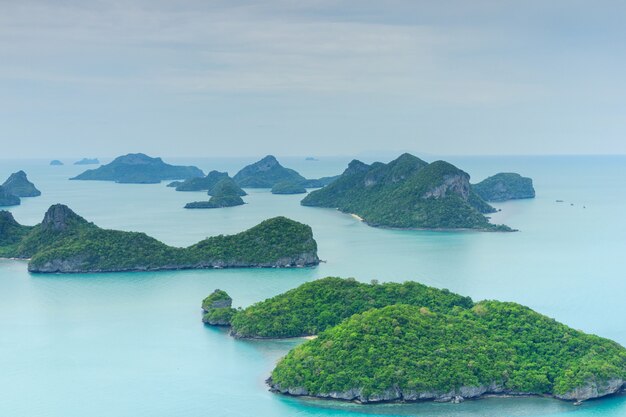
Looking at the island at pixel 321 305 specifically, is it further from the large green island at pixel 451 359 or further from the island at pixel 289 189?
the island at pixel 289 189

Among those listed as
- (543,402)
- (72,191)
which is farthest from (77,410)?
(72,191)

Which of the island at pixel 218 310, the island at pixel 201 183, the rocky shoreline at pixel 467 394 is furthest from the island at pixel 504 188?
the rocky shoreline at pixel 467 394

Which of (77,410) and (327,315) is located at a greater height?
(327,315)

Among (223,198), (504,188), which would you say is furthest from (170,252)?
(504,188)

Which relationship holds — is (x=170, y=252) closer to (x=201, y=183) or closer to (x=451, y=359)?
(x=451, y=359)

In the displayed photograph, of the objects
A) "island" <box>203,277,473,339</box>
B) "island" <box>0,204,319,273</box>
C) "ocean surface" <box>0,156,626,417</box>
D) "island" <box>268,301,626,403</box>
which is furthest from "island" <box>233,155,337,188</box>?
"island" <box>268,301,626,403</box>

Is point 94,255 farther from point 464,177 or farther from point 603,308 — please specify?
point 464,177
